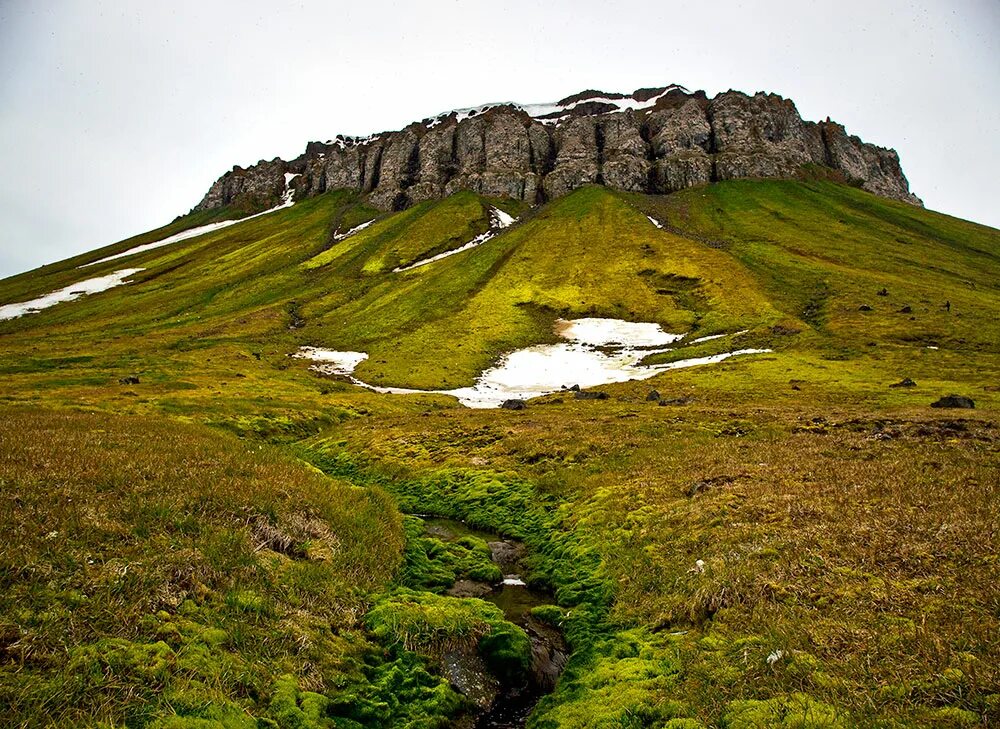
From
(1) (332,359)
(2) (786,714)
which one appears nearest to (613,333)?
(1) (332,359)

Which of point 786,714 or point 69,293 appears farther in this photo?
point 69,293

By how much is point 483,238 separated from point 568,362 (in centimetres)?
10007

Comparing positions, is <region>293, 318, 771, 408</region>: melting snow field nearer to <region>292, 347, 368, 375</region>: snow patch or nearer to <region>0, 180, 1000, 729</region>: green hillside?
<region>292, 347, 368, 375</region>: snow patch

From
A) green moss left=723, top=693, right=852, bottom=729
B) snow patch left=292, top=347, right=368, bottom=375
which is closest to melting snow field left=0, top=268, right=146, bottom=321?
snow patch left=292, top=347, right=368, bottom=375

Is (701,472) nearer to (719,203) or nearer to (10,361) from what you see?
(10,361)

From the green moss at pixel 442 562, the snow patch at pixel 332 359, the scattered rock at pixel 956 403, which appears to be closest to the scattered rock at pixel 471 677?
the green moss at pixel 442 562

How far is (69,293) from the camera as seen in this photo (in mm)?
166375

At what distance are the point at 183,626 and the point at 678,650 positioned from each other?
34.3ft

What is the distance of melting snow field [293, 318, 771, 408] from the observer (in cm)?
7294

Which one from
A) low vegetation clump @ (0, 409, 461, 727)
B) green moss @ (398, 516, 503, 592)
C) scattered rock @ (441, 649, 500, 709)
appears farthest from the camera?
green moss @ (398, 516, 503, 592)

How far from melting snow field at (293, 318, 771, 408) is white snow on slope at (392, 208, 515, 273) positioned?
209ft

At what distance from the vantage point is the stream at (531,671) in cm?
1166

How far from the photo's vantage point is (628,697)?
1051cm

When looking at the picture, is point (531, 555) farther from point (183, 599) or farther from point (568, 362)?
point (568, 362)
